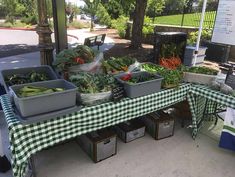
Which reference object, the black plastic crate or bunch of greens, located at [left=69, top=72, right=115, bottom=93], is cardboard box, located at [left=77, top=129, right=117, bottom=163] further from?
the black plastic crate

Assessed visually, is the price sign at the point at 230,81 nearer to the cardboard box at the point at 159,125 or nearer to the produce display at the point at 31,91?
the cardboard box at the point at 159,125

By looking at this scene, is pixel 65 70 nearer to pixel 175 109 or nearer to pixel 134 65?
pixel 134 65

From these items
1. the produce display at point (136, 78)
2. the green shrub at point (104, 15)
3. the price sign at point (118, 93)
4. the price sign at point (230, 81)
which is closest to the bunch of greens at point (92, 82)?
the price sign at point (118, 93)

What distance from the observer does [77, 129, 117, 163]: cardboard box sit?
2.75 metres

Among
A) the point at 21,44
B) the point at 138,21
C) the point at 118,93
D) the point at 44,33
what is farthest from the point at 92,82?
the point at 21,44

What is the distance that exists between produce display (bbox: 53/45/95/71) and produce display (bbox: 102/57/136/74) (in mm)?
238

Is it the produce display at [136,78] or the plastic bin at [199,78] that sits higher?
the produce display at [136,78]

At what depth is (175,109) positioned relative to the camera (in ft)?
13.3

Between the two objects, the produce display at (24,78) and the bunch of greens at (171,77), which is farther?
the bunch of greens at (171,77)

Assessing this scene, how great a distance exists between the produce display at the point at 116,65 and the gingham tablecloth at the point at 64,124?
63 cm

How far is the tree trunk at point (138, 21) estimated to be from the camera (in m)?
9.09

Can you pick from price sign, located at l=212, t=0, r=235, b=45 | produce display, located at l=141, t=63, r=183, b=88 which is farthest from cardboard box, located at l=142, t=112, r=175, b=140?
price sign, located at l=212, t=0, r=235, b=45

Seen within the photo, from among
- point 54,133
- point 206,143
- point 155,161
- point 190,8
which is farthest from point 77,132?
point 190,8

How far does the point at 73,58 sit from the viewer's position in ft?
9.37
